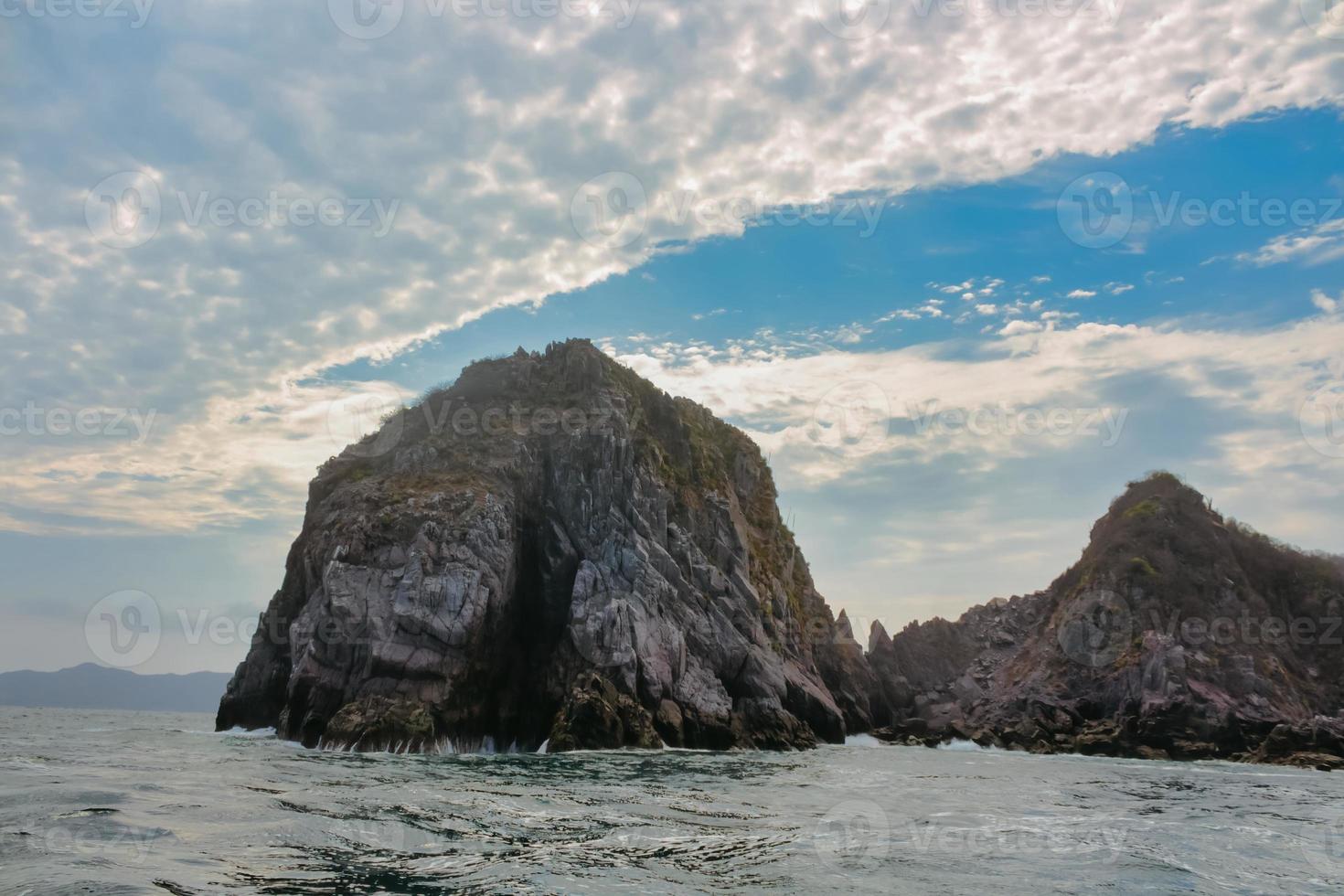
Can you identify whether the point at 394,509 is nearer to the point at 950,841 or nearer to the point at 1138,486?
the point at 950,841

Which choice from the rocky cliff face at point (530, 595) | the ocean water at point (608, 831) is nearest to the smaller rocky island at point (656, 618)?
the rocky cliff face at point (530, 595)

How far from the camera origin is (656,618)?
53.2 metres

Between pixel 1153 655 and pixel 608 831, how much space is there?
64.3 meters

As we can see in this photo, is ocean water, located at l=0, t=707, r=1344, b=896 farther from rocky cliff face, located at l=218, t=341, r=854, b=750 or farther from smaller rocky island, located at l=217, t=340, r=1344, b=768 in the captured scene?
smaller rocky island, located at l=217, t=340, r=1344, b=768

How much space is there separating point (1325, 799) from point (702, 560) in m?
39.8

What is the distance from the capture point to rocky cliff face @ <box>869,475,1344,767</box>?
59469 millimetres

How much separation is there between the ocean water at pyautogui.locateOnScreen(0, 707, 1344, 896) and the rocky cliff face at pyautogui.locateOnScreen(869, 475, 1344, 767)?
99.1 ft

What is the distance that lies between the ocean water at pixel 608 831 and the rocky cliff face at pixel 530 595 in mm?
11991

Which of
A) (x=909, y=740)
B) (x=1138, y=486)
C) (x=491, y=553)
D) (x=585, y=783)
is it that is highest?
(x=1138, y=486)

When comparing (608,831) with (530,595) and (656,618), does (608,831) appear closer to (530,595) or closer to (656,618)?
(656,618)

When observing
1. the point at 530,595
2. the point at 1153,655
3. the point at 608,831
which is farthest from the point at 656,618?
the point at 1153,655

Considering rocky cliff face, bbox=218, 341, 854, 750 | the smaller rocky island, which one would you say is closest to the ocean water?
rocky cliff face, bbox=218, 341, 854, 750

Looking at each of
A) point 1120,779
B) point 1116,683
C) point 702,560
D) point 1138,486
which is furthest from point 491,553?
point 1138,486

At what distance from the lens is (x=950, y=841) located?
18.3 m
